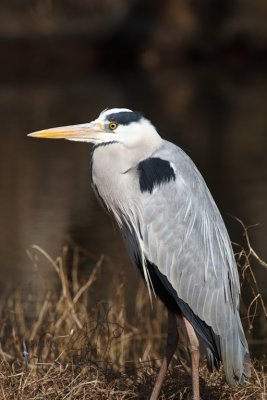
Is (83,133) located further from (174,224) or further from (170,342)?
(170,342)

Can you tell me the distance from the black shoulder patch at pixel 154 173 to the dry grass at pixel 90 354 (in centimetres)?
53

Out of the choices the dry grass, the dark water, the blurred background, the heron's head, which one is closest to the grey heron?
the heron's head

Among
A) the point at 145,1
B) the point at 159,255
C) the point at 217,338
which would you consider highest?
the point at 145,1

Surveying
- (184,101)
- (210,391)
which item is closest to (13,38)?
(184,101)

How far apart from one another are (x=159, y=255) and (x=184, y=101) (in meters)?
13.6

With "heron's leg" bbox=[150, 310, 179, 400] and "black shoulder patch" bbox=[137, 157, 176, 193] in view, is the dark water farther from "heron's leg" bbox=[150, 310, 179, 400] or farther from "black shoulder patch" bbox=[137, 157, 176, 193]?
"black shoulder patch" bbox=[137, 157, 176, 193]

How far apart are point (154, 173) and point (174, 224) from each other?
0.74ft

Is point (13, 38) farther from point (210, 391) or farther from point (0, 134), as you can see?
point (210, 391)

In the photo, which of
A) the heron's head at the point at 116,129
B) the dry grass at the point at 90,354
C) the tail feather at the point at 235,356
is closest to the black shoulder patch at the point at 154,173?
the heron's head at the point at 116,129

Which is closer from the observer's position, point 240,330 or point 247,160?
point 240,330

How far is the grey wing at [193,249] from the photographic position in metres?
4.35

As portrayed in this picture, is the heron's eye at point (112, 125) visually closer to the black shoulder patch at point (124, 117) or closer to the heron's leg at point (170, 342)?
the black shoulder patch at point (124, 117)

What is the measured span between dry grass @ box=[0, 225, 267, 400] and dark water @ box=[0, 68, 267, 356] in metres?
1.69

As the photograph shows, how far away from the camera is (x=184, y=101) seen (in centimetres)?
1783
